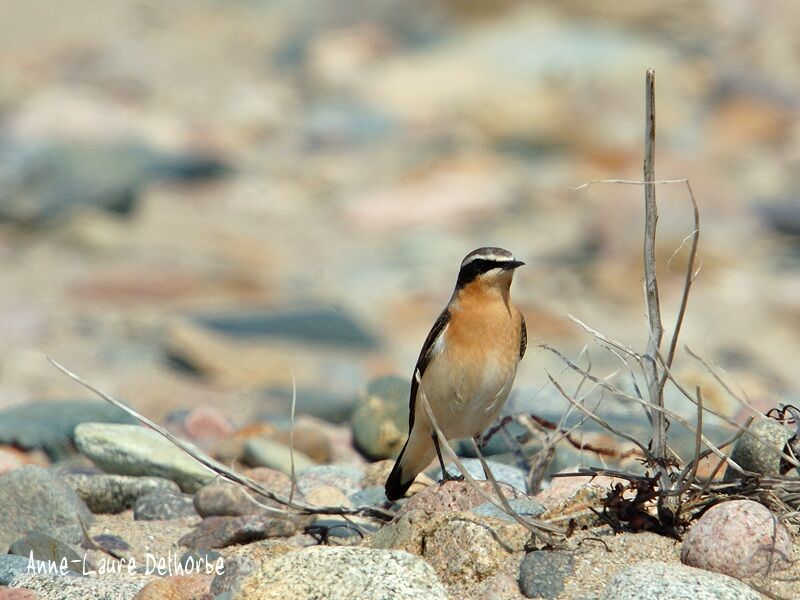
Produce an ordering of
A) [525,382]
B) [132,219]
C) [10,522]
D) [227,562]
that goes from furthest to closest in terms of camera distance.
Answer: [132,219]
[525,382]
[10,522]
[227,562]

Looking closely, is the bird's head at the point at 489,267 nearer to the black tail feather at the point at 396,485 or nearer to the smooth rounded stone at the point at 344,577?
the black tail feather at the point at 396,485

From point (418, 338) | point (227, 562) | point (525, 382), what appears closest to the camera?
point (227, 562)

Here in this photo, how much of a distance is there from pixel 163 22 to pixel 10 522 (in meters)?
19.7

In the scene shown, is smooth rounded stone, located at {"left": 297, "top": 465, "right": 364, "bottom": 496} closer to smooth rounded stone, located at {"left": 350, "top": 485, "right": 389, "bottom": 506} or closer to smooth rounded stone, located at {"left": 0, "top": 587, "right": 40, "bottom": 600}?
smooth rounded stone, located at {"left": 350, "top": 485, "right": 389, "bottom": 506}

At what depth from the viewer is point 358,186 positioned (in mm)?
16297

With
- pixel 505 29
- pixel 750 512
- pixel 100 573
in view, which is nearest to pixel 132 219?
pixel 505 29

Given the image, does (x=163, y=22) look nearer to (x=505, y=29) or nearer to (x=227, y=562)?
(x=505, y=29)

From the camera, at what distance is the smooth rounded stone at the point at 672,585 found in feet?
12.1

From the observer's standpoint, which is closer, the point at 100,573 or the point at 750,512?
the point at 750,512

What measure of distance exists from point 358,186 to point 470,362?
11.1m

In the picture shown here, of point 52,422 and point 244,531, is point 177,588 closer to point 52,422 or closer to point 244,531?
point 244,531

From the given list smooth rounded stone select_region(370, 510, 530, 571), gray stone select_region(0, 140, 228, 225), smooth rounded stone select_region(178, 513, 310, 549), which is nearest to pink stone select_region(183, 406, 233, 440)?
smooth rounded stone select_region(178, 513, 310, 549)

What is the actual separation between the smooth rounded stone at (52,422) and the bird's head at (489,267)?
237 centimetres

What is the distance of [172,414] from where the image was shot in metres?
7.51
